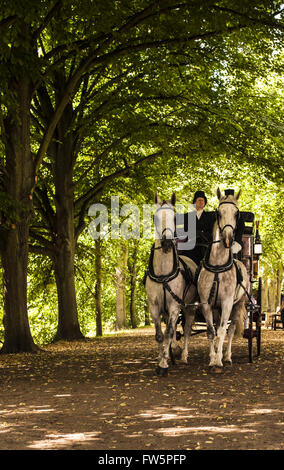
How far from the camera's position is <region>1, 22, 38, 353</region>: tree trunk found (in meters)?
16.8

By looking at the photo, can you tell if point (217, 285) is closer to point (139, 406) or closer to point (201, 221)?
point (201, 221)

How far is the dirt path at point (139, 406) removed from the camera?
22.3ft

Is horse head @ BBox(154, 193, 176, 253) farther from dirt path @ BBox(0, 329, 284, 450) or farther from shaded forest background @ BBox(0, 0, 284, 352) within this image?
shaded forest background @ BBox(0, 0, 284, 352)

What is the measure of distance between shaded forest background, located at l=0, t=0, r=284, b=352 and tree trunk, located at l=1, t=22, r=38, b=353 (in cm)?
3

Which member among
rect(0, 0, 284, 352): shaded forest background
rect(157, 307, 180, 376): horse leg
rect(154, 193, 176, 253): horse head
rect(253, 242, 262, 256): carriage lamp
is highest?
rect(0, 0, 284, 352): shaded forest background

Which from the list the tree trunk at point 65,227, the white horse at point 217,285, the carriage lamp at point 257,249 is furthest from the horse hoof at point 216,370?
the tree trunk at point 65,227

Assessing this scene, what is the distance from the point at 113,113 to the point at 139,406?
45.3 ft

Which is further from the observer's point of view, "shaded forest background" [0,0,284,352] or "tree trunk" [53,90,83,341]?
"tree trunk" [53,90,83,341]

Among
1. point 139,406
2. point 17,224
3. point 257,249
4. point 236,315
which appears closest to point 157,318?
point 236,315

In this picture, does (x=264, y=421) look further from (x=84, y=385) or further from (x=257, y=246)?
Result: (x=257, y=246)

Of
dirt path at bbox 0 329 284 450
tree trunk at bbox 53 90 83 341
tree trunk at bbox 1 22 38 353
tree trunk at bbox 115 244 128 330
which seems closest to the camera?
dirt path at bbox 0 329 284 450

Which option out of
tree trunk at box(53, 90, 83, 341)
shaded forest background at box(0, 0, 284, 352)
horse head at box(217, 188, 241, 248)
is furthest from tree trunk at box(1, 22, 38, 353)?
horse head at box(217, 188, 241, 248)

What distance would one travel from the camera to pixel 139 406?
8.90 metres

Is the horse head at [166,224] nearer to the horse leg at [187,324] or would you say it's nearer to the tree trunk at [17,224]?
the horse leg at [187,324]
